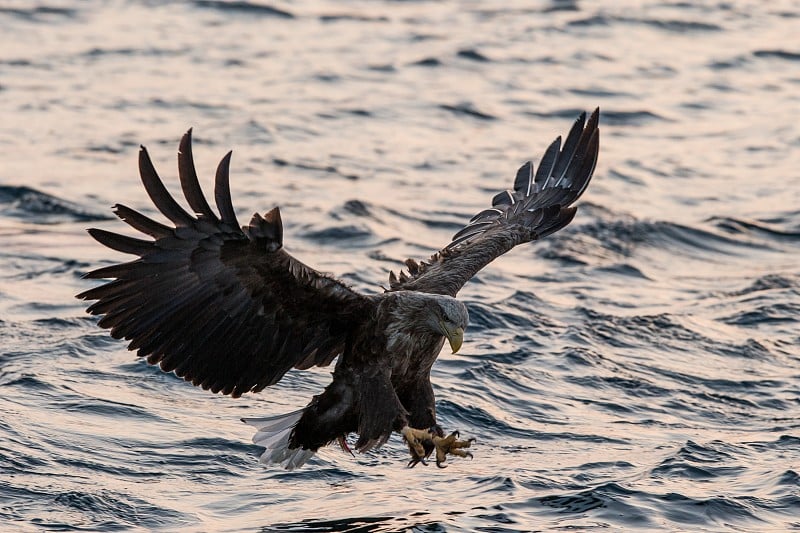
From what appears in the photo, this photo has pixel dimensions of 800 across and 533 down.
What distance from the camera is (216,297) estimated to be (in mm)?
6230

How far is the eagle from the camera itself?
5.94 metres

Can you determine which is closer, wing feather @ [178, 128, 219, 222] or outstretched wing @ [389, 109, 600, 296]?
wing feather @ [178, 128, 219, 222]

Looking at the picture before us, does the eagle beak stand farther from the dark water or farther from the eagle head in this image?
the dark water

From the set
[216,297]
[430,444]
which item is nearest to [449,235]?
[430,444]

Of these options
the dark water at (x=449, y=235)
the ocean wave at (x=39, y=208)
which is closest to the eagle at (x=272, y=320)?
the dark water at (x=449, y=235)

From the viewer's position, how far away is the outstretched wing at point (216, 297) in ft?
19.2

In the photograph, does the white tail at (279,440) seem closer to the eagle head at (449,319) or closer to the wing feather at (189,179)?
the eagle head at (449,319)

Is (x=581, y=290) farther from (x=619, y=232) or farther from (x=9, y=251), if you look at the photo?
(x=9, y=251)

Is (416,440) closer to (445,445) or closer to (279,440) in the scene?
(445,445)

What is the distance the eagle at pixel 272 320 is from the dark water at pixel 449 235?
447 mm

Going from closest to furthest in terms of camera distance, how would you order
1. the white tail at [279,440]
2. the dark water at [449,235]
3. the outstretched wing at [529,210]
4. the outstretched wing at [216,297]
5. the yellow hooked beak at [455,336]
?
1. the outstretched wing at [216,297]
2. the yellow hooked beak at [455,336]
3. the white tail at [279,440]
4. the dark water at [449,235]
5. the outstretched wing at [529,210]

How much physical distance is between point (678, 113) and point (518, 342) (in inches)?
267

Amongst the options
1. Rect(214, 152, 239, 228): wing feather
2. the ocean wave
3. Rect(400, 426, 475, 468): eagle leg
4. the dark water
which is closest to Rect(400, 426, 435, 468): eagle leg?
Rect(400, 426, 475, 468): eagle leg

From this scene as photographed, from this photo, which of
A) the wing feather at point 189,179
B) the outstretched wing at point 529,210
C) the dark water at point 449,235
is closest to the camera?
the wing feather at point 189,179
